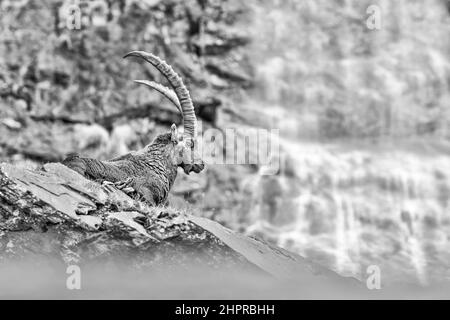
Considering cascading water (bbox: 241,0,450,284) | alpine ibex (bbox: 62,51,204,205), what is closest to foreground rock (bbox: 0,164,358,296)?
alpine ibex (bbox: 62,51,204,205)

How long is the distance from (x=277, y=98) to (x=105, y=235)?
30.0 m

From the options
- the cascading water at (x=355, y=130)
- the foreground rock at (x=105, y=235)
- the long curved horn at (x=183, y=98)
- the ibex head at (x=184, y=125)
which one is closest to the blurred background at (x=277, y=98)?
the cascading water at (x=355, y=130)

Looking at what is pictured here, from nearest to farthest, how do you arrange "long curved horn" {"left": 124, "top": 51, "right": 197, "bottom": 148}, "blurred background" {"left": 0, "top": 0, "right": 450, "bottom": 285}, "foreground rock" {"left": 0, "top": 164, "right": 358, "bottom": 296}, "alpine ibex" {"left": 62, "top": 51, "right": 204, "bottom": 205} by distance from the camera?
"foreground rock" {"left": 0, "top": 164, "right": 358, "bottom": 296} → "alpine ibex" {"left": 62, "top": 51, "right": 204, "bottom": 205} → "long curved horn" {"left": 124, "top": 51, "right": 197, "bottom": 148} → "blurred background" {"left": 0, "top": 0, "right": 450, "bottom": 285}

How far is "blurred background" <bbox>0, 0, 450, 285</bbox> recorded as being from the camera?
115 feet

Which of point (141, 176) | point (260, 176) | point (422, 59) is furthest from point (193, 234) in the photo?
point (422, 59)

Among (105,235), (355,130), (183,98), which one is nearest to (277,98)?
(355,130)

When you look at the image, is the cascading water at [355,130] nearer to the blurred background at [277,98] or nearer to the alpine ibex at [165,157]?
the blurred background at [277,98]

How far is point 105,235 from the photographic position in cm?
1005

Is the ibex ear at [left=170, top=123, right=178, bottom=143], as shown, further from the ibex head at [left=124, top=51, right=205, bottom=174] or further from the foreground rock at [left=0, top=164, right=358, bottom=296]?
the foreground rock at [left=0, top=164, right=358, bottom=296]

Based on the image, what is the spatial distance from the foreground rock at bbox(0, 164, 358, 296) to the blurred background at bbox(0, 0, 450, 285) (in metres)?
22.0

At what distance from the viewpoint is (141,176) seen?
13.6 metres

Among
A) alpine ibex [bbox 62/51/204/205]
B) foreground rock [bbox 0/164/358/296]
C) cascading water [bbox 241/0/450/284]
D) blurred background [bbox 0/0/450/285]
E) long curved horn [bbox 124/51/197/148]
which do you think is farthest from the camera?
blurred background [bbox 0/0/450/285]

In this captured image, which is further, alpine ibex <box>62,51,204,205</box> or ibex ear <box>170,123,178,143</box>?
ibex ear <box>170,123,178,143</box>

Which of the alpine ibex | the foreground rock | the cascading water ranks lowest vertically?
the foreground rock
